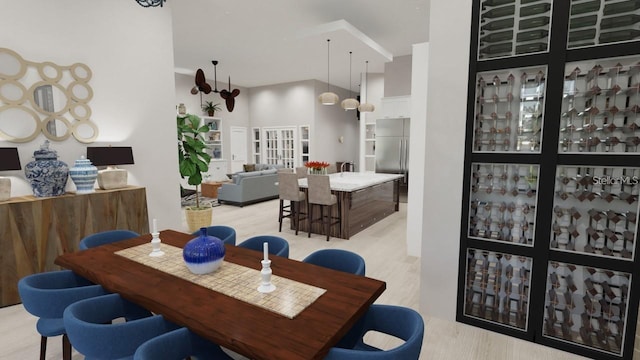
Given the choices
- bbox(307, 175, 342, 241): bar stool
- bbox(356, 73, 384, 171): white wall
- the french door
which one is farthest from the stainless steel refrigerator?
the french door

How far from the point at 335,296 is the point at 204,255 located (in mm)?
810

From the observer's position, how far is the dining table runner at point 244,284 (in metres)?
1.56

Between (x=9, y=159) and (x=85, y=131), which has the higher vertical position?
(x=85, y=131)

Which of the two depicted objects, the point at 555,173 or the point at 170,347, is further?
the point at 555,173

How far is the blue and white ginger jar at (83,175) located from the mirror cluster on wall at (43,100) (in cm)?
38

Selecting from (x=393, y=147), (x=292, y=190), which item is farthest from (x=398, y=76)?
(x=292, y=190)

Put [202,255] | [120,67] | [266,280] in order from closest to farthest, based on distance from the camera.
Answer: [266,280] < [202,255] < [120,67]

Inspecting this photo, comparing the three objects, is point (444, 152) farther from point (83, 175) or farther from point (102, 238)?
point (83, 175)

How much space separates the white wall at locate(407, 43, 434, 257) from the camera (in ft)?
12.9

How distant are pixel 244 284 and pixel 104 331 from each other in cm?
66

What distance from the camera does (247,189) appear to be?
7.56m

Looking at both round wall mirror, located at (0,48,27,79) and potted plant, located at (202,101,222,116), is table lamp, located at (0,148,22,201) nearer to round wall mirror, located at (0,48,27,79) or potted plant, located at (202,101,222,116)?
round wall mirror, located at (0,48,27,79)

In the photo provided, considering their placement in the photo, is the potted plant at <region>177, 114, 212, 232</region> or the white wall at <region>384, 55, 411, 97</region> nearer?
Result: the potted plant at <region>177, 114, 212, 232</region>

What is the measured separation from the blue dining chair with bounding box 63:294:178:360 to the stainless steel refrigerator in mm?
6732
